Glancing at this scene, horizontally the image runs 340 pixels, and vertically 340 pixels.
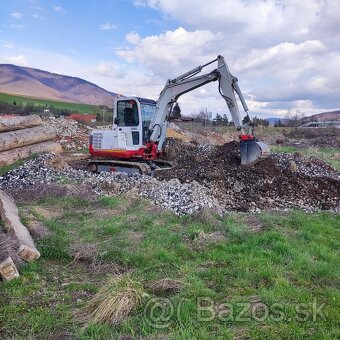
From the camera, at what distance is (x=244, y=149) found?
11.2 m

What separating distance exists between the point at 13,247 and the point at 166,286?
86.5 inches

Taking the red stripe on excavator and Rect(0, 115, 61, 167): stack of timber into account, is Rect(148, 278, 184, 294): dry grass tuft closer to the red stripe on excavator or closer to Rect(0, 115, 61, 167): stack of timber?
the red stripe on excavator

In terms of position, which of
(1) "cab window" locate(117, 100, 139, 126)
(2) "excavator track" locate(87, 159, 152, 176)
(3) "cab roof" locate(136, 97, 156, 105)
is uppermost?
(3) "cab roof" locate(136, 97, 156, 105)

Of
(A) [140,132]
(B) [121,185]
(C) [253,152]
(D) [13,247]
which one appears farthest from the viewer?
(A) [140,132]

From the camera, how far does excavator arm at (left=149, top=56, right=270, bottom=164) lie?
10984 millimetres

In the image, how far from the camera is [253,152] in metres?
11.0

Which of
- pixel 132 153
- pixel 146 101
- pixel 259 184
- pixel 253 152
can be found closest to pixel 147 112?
pixel 146 101

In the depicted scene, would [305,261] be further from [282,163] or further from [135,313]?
[282,163]

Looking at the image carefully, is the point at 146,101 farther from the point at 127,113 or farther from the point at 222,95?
the point at 222,95

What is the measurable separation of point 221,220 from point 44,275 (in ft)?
11.4

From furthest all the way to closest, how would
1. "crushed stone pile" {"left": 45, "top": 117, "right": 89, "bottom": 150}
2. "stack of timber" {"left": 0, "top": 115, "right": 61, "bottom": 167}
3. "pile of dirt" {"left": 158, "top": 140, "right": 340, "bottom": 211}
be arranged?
"crushed stone pile" {"left": 45, "top": 117, "right": 89, "bottom": 150} < "stack of timber" {"left": 0, "top": 115, "right": 61, "bottom": 167} < "pile of dirt" {"left": 158, "top": 140, "right": 340, "bottom": 211}

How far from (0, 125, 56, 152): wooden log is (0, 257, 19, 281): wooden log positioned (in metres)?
10.6

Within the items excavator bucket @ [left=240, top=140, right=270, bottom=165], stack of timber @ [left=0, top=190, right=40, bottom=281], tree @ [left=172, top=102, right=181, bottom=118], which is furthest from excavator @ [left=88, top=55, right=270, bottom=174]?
stack of timber @ [left=0, top=190, right=40, bottom=281]

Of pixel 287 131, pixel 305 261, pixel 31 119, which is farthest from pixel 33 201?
pixel 287 131
